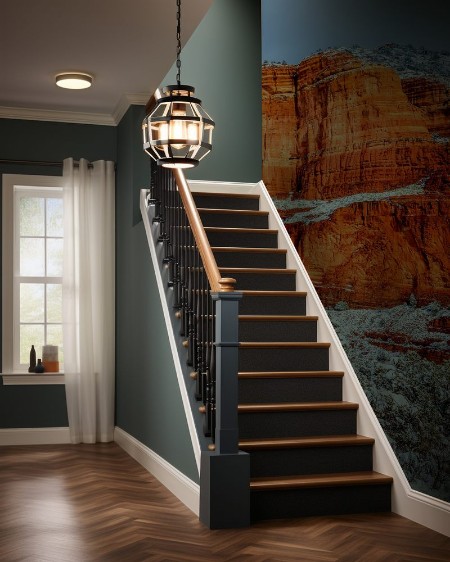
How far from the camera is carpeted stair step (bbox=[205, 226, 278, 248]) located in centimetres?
636

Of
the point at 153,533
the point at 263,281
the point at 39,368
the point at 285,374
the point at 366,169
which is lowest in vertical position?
the point at 153,533

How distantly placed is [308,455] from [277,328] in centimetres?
111

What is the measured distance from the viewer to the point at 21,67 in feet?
19.3

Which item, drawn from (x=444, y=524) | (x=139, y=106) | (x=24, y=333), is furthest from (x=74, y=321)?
(x=444, y=524)

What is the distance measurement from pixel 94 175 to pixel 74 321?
131 cm

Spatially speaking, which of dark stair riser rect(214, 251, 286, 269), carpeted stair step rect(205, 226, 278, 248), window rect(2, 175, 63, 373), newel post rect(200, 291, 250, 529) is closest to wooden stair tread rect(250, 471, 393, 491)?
newel post rect(200, 291, 250, 529)

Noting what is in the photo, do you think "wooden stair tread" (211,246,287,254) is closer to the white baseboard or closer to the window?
the window

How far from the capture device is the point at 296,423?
16.3 ft

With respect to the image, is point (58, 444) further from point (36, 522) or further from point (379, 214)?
point (379, 214)

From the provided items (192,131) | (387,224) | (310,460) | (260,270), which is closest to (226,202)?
(260,270)

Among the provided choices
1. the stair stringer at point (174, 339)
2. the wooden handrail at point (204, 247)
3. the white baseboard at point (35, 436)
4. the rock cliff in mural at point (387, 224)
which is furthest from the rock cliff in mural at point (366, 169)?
the white baseboard at point (35, 436)

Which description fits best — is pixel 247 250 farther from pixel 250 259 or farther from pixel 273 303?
pixel 273 303

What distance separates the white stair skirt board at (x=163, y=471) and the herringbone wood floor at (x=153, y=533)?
0.07m

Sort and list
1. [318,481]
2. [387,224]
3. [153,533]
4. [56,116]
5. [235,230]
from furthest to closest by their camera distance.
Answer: [56,116]
[235,230]
[387,224]
[318,481]
[153,533]
